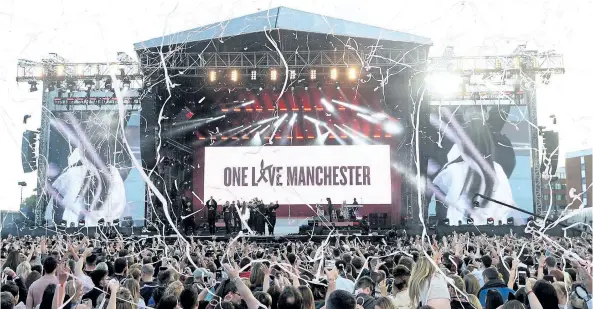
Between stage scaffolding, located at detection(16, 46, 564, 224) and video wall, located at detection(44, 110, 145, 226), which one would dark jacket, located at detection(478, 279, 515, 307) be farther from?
video wall, located at detection(44, 110, 145, 226)

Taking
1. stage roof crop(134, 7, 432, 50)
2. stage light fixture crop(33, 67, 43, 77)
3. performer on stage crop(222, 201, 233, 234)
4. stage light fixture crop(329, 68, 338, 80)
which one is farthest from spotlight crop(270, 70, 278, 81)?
stage light fixture crop(33, 67, 43, 77)

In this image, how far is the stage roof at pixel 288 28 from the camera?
15312mm

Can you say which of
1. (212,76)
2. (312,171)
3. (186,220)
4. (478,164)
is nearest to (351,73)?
(212,76)

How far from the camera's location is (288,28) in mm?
15312

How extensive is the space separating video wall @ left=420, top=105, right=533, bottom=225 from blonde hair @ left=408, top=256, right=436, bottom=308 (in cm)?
1494

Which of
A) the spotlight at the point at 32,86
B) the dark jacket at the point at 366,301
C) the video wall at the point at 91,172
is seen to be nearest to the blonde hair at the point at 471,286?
the dark jacket at the point at 366,301

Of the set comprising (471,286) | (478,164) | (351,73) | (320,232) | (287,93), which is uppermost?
(351,73)

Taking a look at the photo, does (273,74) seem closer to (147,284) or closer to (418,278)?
(147,284)

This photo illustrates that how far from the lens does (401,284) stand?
12.4ft

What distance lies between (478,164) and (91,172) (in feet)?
43.1

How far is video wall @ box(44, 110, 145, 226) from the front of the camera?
724 inches

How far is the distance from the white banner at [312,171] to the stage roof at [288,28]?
14.3 ft

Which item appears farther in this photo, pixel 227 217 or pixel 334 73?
pixel 227 217

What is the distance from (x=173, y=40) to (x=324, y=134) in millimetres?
6121
